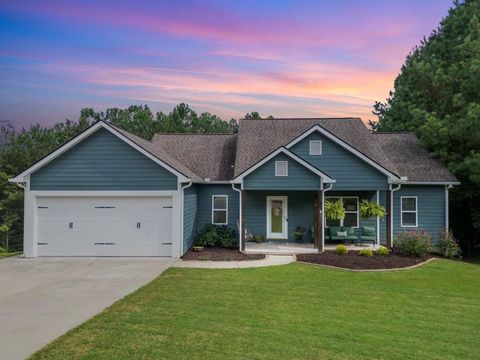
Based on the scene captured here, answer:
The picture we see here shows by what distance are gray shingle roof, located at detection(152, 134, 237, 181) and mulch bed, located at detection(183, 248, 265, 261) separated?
3960mm

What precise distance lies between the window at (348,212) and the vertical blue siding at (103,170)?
311 inches

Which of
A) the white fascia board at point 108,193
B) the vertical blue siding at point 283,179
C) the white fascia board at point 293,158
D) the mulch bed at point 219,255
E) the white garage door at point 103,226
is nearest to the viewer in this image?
the mulch bed at point 219,255

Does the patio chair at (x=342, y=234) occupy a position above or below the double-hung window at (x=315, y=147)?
below

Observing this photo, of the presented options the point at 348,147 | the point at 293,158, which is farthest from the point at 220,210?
the point at 348,147

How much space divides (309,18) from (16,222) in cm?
3533

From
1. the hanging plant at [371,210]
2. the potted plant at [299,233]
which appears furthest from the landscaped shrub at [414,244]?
the potted plant at [299,233]

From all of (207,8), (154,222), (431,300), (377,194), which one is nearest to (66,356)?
(431,300)

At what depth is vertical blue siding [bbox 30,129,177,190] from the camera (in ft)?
52.9

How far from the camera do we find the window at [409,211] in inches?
758

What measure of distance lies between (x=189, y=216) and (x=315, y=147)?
654 centimetres

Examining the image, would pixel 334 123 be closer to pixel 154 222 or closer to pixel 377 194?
pixel 377 194

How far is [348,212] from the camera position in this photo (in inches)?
765

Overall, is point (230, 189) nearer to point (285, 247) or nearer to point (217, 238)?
point (217, 238)

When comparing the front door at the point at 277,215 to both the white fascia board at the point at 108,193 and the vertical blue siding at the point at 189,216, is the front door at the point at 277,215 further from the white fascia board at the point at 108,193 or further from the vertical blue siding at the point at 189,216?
the white fascia board at the point at 108,193
